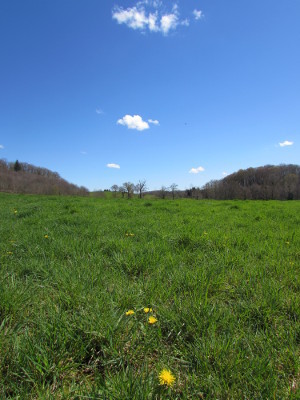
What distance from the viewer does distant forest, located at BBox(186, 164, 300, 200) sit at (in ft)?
262

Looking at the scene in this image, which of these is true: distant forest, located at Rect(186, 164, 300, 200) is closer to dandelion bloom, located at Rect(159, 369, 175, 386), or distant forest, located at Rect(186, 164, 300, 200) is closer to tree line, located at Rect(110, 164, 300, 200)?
tree line, located at Rect(110, 164, 300, 200)

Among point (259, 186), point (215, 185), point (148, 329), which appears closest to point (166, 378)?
point (148, 329)

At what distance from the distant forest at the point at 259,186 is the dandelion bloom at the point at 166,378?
293 feet

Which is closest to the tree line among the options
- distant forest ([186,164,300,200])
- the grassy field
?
distant forest ([186,164,300,200])

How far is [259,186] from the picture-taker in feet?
282

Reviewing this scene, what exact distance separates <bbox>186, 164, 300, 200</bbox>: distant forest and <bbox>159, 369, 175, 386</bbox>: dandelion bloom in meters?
89.3

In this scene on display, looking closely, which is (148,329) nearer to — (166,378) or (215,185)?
(166,378)

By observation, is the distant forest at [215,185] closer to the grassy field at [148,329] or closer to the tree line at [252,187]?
the tree line at [252,187]

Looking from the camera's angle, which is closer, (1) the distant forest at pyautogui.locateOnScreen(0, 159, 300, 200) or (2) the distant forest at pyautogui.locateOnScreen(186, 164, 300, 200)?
(1) the distant forest at pyautogui.locateOnScreen(0, 159, 300, 200)

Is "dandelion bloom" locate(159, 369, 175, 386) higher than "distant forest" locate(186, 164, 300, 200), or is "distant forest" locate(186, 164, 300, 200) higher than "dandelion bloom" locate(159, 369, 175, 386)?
"distant forest" locate(186, 164, 300, 200)

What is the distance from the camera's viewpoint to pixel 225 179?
4309 inches

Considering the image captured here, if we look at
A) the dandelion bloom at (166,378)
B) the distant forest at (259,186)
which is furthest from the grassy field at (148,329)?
the distant forest at (259,186)

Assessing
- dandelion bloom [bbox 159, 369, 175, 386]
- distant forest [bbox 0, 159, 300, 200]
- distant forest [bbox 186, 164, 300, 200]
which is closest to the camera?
dandelion bloom [bbox 159, 369, 175, 386]

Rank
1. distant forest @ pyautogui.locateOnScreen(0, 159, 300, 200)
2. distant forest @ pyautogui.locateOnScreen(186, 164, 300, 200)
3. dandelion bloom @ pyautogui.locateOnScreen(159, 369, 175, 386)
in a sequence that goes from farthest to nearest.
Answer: distant forest @ pyautogui.locateOnScreen(186, 164, 300, 200), distant forest @ pyautogui.locateOnScreen(0, 159, 300, 200), dandelion bloom @ pyautogui.locateOnScreen(159, 369, 175, 386)
